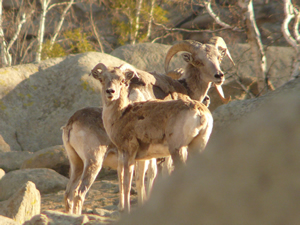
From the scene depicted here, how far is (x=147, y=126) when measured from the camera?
5.25 m

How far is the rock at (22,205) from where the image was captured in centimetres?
553

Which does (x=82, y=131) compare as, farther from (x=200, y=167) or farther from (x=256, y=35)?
(x=256, y=35)

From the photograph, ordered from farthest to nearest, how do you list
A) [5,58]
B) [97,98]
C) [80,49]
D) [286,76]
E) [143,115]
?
[80,49] < [5,58] < [286,76] < [97,98] < [143,115]

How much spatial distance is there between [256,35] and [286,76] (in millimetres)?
2349

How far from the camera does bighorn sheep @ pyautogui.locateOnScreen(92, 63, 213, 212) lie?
4891mm

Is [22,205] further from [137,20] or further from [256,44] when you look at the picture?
[137,20]

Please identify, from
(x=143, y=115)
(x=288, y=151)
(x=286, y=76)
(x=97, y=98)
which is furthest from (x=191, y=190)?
(x=286, y=76)

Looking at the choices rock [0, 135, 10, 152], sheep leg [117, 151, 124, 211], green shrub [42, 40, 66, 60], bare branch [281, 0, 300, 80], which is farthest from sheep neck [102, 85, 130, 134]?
green shrub [42, 40, 66, 60]

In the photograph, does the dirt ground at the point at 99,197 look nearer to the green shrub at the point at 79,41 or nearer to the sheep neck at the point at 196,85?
the sheep neck at the point at 196,85

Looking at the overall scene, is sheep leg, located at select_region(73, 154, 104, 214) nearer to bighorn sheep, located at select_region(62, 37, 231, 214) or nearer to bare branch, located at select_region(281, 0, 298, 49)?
bighorn sheep, located at select_region(62, 37, 231, 214)

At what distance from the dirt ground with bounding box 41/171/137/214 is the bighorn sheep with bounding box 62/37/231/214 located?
2.05 ft

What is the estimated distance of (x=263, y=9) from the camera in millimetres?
22906

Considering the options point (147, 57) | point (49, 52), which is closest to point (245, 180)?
point (147, 57)

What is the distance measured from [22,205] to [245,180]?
5155mm
